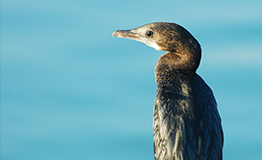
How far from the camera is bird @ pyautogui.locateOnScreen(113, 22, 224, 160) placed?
4.94 metres

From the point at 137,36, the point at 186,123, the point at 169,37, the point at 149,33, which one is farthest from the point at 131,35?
the point at 186,123

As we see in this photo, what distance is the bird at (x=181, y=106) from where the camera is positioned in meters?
4.94

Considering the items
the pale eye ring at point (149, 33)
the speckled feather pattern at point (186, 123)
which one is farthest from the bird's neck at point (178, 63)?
the pale eye ring at point (149, 33)

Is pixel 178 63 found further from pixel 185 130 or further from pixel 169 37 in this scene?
pixel 185 130

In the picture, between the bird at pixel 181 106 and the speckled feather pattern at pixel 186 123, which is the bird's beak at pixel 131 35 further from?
the speckled feather pattern at pixel 186 123

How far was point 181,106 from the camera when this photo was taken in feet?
16.6

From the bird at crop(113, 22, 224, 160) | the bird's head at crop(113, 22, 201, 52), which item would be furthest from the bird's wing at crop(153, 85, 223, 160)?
the bird's head at crop(113, 22, 201, 52)

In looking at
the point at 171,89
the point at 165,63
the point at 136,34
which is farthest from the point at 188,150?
the point at 136,34

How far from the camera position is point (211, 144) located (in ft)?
16.4

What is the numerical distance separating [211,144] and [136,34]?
53.9 inches

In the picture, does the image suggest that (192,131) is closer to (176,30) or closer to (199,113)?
(199,113)

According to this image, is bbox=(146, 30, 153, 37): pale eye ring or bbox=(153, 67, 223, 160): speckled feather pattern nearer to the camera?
bbox=(153, 67, 223, 160): speckled feather pattern

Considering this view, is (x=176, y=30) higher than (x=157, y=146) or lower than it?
higher

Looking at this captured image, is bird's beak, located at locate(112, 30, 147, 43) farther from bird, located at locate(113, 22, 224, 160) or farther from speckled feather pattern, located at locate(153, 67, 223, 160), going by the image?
speckled feather pattern, located at locate(153, 67, 223, 160)
